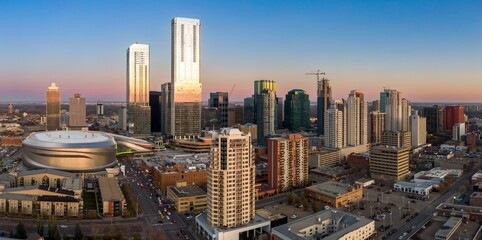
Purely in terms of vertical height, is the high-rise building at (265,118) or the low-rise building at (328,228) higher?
the high-rise building at (265,118)

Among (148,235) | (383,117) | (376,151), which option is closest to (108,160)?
(148,235)

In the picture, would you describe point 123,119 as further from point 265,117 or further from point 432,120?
point 432,120

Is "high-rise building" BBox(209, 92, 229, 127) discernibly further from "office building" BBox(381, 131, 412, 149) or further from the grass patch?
the grass patch

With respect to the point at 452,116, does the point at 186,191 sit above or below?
below

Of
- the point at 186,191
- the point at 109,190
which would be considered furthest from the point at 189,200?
the point at 109,190

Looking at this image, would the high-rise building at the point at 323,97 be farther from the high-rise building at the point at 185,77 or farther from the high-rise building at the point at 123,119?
the high-rise building at the point at 123,119

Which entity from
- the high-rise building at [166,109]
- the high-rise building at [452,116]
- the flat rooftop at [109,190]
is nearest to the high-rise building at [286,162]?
the flat rooftop at [109,190]

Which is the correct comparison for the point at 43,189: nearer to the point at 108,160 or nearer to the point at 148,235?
the point at 148,235
